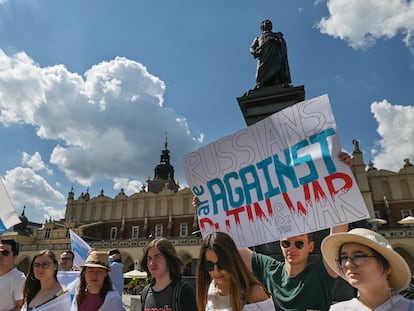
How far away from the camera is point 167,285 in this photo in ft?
7.21

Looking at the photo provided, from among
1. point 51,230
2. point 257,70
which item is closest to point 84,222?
point 51,230

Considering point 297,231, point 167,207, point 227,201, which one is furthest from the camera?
point 167,207

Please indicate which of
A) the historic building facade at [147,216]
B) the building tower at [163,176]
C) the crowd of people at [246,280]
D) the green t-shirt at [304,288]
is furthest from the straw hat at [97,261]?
the building tower at [163,176]

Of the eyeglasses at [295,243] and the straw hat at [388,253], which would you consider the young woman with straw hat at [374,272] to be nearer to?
the straw hat at [388,253]

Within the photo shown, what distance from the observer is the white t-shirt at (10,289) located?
2.86 metres

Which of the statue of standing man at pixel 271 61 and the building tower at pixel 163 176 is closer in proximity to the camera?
the statue of standing man at pixel 271 61

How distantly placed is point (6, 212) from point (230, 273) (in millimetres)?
3449

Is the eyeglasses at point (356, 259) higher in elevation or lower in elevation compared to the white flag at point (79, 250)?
lower

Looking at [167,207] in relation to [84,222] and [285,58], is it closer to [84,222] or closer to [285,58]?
[84,222]

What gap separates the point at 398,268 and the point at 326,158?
953 mm

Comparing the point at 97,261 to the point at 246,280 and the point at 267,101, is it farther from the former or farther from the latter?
the point at 267,101

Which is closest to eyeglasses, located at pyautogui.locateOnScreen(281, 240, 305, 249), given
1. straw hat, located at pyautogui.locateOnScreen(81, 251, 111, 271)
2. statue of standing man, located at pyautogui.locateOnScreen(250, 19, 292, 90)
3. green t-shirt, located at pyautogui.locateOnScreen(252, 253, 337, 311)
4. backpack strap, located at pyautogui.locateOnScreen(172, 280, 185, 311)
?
green t-shirt, located at pyautogui.locateOnScreen(252, 253, 337, 311)

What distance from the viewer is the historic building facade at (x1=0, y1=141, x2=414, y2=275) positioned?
24828 mm

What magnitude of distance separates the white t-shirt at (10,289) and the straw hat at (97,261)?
0.97 metres
